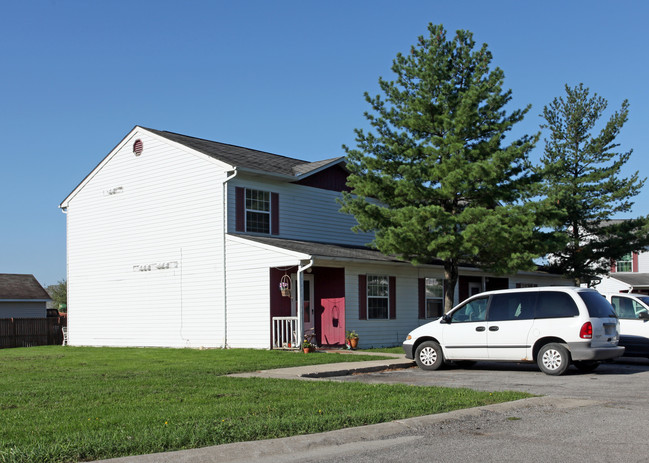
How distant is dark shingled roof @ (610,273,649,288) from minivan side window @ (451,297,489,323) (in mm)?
34556

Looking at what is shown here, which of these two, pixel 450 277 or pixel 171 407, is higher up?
pixel 450 277

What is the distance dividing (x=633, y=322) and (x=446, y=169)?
22.9 ft

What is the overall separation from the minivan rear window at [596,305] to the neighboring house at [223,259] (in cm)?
777

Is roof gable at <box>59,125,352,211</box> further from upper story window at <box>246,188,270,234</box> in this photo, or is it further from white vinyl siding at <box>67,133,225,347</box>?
upper story window at <box>246,188,270,234</box>

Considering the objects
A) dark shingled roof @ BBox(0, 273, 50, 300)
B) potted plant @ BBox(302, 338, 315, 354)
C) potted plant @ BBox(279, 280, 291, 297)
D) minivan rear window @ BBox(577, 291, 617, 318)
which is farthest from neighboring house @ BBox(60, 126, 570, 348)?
dark shingled roof @ BBox(0, 273, 50, 300)

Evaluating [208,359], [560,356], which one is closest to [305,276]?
[208,359]

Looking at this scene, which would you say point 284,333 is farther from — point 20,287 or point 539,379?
point 20,287

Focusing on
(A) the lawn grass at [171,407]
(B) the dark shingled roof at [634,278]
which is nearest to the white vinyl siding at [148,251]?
(A) the lawn grass at [171,407]

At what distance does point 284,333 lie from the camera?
833 inches

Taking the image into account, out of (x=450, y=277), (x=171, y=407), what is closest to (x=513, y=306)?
(x=171, y=407)

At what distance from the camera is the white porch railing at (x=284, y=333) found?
66.8 feet

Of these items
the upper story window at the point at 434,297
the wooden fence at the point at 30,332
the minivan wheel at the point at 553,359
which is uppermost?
the upper story window at the point at 434,297

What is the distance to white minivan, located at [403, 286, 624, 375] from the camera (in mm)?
13719

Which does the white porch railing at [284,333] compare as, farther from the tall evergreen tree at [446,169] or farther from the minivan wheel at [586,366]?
the minivan wheel at [586,366]
